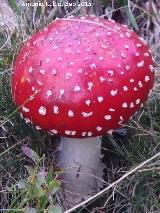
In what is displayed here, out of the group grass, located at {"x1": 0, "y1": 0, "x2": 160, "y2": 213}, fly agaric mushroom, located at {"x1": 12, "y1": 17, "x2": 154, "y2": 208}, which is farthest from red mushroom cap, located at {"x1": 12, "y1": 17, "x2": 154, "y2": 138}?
grass, located at {"x1": 0, "y1": 0, "x2": 160, "y2": 213}

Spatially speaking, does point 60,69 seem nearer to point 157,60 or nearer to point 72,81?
point 72,81

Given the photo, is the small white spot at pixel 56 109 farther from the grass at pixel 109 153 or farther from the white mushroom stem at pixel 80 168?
the white mushroom stem at pixel 80 168

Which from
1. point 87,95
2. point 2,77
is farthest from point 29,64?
point 2,77

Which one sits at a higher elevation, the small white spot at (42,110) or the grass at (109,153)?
the small white spot at (42,110)

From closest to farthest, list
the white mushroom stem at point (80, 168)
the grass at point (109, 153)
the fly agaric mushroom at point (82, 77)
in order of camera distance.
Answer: the fly agaric mushroom at point (82, 77) < the grass at point (109, 153) < the white mushroom stem at point (80, 168)

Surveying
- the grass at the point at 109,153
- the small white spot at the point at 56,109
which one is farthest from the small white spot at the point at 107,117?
the grass at the point at 109,153

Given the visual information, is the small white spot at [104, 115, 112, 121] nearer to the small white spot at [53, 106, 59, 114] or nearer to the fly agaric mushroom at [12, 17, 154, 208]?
the fly agaric mushroom at [12, 17, 154, 208]

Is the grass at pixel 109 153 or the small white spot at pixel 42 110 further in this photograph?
the grass at pixel 109 153

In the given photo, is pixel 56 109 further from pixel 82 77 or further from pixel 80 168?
pixel 80 168
